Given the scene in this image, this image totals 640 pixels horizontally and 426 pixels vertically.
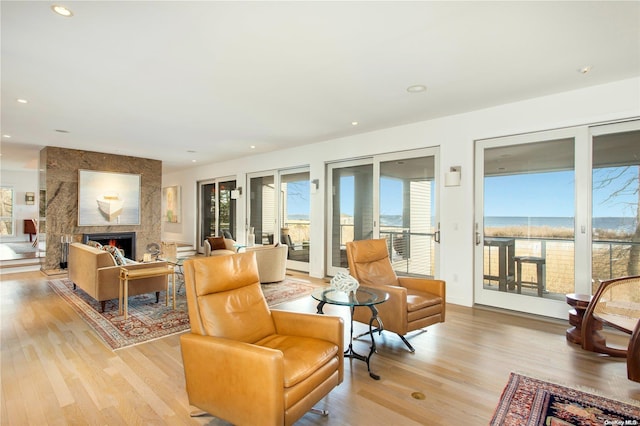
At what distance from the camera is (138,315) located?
4.02m

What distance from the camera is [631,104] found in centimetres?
334

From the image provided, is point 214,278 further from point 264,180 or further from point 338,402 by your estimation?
point 264,180

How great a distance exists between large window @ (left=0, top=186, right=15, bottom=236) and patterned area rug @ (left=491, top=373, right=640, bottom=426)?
14.7 metres

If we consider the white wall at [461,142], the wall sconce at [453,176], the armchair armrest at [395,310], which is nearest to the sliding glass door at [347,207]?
the white wall at [461,142]

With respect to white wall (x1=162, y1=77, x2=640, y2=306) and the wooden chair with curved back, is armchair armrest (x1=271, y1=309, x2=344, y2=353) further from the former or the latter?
white wall (x1=162, y1=77, x2=640, y2=306)

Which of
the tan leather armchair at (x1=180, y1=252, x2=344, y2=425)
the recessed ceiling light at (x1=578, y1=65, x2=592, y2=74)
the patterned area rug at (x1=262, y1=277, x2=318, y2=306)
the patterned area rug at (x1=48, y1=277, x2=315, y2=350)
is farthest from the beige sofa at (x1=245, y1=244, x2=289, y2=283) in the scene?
the recessed ceiling light at (x1=578, y1=65, x2=592, y2=74)

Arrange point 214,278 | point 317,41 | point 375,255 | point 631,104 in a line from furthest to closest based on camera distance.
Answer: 1. point 375,255
2. point 631,104
3. point 317,41
4. point 214,278

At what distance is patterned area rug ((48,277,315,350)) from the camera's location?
335cm

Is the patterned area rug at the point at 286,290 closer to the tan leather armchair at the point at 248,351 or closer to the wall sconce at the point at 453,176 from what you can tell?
the tan leather armchair at the point at 248,351

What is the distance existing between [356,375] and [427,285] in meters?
1.31

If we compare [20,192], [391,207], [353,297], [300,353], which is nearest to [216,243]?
[391,207]

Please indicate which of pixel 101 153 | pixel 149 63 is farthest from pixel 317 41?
→ pixel 101 153

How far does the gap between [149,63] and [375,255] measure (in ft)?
10.0

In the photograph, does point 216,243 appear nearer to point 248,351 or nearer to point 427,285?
point 427,285
